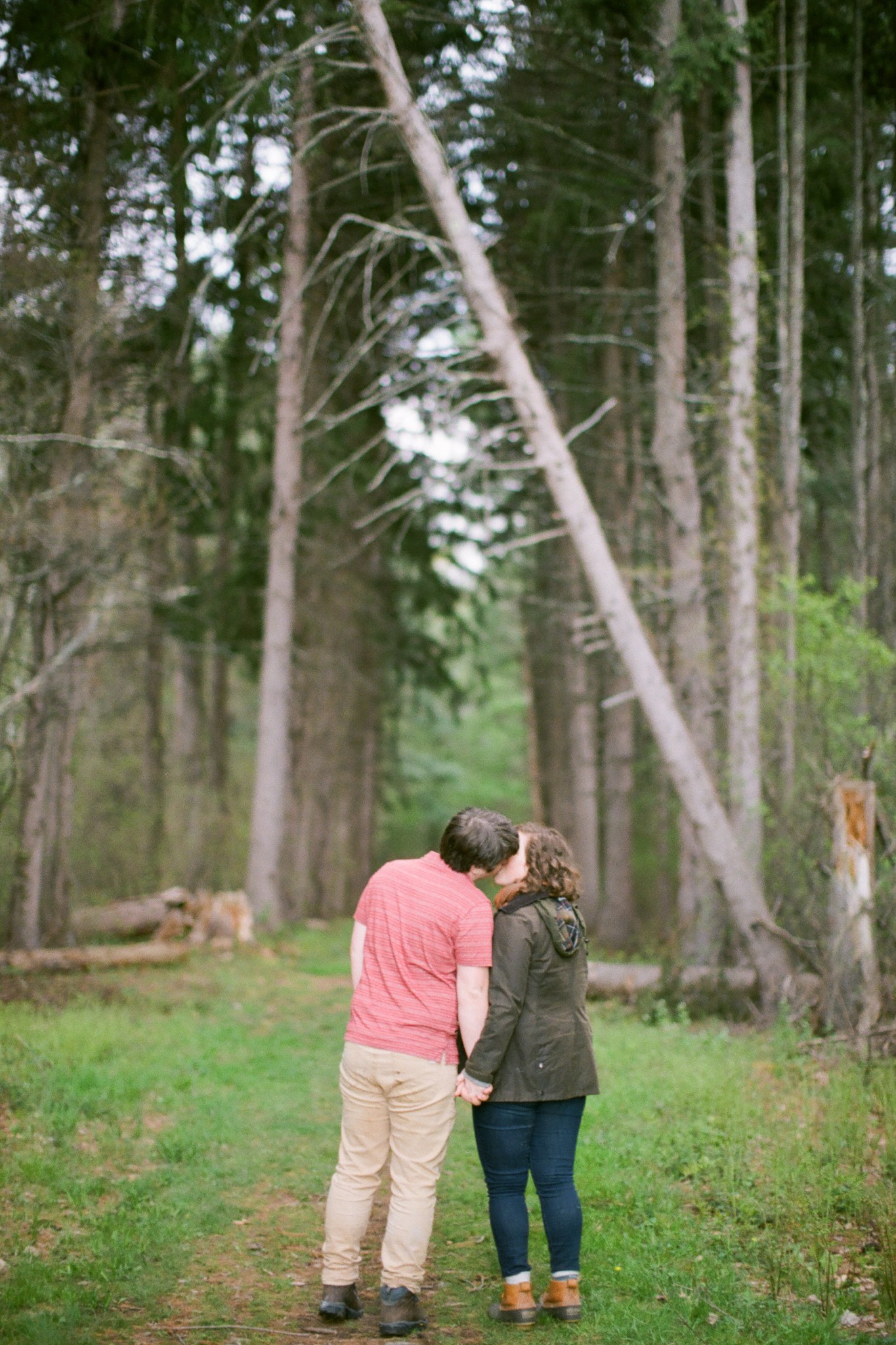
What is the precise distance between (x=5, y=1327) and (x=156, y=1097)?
3189 millimetres

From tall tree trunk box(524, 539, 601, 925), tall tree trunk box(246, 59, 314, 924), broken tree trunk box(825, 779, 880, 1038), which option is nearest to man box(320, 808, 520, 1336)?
broken tree trunk box(825, 779, 880, 1038)

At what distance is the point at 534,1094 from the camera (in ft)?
13.7

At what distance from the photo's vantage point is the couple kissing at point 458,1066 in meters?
4.14

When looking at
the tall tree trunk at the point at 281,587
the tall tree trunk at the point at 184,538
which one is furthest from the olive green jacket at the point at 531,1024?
the tall tree trunk at the point at 281,587

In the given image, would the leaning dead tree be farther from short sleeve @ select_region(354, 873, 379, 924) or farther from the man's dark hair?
short sleeve @ select_region(354, 873, 379, 924)

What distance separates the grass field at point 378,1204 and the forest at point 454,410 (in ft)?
7.13

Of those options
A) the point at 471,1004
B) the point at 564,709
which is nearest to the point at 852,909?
the point at 471,1004

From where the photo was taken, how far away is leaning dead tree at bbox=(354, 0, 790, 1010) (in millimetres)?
9320

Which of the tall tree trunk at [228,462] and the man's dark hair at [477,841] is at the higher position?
the tall tree trunk at [228,462]

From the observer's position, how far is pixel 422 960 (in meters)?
4.18

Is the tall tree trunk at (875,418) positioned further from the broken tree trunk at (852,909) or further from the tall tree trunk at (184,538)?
the tall tree trunk at (184,538)

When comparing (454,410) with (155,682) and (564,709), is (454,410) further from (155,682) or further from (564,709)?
(564,709)

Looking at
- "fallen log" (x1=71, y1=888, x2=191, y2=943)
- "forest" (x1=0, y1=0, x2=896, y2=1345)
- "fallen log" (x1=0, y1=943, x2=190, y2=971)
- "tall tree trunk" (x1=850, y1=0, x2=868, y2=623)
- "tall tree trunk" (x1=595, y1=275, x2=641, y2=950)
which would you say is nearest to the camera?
"forest" (x1=0, y1=0, x2=896, y2=1345)

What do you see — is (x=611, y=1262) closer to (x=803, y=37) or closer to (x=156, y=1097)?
(x=156, y=1097)
